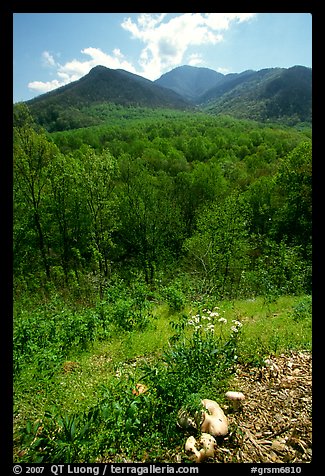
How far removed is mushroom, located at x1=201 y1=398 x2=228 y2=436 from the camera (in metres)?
3.31

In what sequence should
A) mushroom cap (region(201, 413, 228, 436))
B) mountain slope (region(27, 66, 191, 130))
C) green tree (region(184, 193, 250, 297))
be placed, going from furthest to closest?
mountain slope (region(27, 66, 191, 130))
green tree (region(184, 193, 250, 297))
mushroom cap (region(201, 413, 228, 436))

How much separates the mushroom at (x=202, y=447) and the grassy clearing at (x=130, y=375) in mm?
245

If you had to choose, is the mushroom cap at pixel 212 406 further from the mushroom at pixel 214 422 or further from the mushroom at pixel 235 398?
the mushroom at pixel 235 398

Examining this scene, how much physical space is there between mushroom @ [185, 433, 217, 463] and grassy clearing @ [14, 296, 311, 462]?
0.81 ft

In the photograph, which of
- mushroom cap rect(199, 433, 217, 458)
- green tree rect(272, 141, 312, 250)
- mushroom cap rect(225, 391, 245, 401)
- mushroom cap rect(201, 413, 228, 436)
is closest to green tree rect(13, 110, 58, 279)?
green tree rect(272, 141, 312, 250)

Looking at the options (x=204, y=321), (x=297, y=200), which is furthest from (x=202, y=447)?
(x=297, y=200)

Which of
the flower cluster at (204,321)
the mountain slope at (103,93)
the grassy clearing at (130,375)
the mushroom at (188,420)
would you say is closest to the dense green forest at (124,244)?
the grassy clearing at (130,375)

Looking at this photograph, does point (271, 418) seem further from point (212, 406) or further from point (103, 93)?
point (103, 93)

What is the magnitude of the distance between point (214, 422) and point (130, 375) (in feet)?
5.36

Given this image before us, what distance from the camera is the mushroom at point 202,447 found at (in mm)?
3091

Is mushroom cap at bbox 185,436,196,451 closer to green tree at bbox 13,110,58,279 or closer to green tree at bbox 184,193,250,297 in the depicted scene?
green tree at bbox 184,193,250,297
